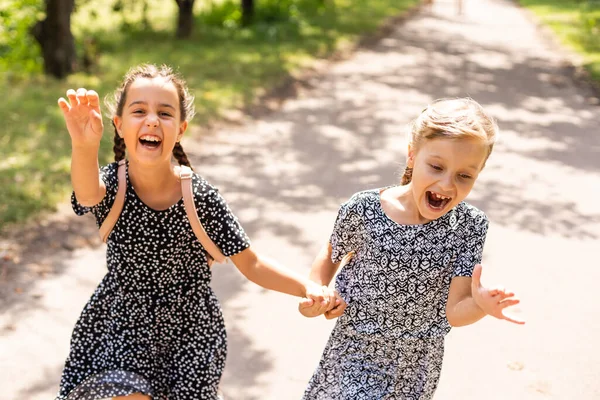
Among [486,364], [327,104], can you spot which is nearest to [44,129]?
[327,104]

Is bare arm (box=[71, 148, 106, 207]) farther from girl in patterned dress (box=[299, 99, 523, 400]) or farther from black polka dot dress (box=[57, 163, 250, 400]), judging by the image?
girl in patterned dress (box=[299, 99, 523, 400])

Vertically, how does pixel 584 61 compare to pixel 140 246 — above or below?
above

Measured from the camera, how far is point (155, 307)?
115 inches

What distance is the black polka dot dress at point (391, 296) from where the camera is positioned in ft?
9.05

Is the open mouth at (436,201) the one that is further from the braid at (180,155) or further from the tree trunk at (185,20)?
the tree trunk at (185,20)

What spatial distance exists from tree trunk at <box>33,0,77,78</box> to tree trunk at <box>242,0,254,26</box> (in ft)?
18.9

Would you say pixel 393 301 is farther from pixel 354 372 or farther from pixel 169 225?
pixel 169 225

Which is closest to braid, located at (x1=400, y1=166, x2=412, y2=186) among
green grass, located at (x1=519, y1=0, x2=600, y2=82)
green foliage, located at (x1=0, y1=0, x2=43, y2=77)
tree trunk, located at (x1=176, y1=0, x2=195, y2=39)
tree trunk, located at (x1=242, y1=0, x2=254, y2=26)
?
green foliage, located at (x1=0, y1=0, x2=43, y2=77)

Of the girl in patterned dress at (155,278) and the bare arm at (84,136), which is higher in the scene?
the bare arm at (84,136)

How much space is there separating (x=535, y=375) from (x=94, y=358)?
2.46 m

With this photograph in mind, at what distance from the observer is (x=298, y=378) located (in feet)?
13.6

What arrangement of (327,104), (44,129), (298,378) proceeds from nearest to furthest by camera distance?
1. (298,378)
2. (44,129)
3. (327,104)

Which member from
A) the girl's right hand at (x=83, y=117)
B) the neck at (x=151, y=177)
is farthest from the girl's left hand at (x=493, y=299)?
the girl's right hand at (x=83, y=117)

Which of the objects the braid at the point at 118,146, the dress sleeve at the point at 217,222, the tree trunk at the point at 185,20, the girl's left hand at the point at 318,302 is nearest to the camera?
the girl's left hand at the point at 318,302
